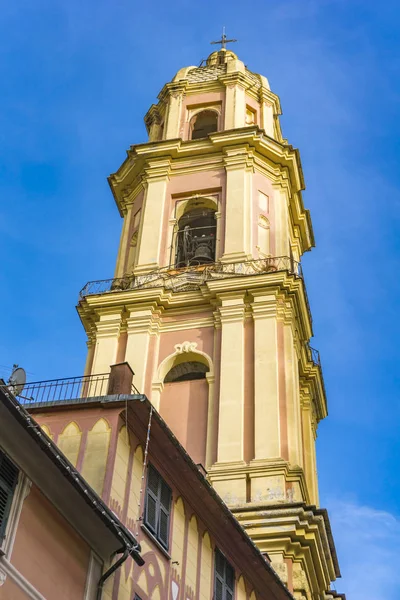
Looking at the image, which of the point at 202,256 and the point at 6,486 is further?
the point at 202,256

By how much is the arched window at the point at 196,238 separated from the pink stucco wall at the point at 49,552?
22.0 metres

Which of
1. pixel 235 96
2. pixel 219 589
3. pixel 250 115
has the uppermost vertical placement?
pixel 250 115

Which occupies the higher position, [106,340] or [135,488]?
[106,340]

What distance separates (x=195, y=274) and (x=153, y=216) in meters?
3.63

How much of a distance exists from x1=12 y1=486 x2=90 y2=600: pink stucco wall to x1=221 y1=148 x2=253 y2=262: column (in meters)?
21.0

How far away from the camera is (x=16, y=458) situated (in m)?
14.6

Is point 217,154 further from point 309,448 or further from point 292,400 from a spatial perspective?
point 292,400

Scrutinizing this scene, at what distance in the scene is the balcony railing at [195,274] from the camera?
34.9 metres

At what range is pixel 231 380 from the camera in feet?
103

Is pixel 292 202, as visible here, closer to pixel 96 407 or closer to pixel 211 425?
pixel 211 425

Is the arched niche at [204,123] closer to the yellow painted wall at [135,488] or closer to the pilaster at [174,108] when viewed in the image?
the pilaster at [174,108]

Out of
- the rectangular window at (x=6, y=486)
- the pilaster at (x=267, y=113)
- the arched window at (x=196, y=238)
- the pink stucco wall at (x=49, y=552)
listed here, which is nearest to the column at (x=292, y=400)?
the arched window at (x=196, y=238)

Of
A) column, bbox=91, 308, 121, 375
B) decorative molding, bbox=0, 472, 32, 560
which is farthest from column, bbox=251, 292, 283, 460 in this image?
decorative molding, bbox=0, 472, 32, 560

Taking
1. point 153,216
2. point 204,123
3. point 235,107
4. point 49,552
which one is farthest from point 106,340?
point 49,552
